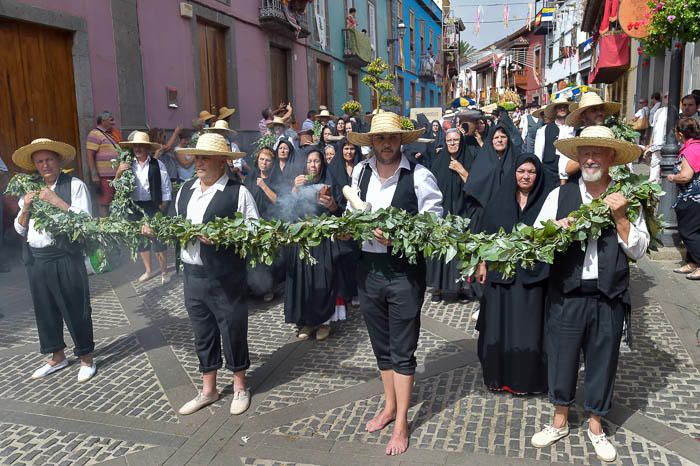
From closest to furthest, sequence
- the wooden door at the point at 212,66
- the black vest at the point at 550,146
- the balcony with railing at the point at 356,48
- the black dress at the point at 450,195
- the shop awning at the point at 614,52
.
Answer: the black dress at the point at 450,195, the black vest at the point at 550,146, the wooden door at the point at 212,66, the shop awning at the point at 614,52, the balcony with railing at the point at 356,48

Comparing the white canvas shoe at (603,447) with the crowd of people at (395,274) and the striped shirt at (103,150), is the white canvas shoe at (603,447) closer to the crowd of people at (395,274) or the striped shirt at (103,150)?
the crowd of people at (395,274)

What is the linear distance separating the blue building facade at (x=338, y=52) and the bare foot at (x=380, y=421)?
16.5 meters

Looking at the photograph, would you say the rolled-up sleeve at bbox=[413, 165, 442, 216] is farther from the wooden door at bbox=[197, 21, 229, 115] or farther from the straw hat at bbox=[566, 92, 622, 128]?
the wooden door at bbox=[197, 21, 229, 115]

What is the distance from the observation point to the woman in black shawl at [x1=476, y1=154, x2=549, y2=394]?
4.01 m

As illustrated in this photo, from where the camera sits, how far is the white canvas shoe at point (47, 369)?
15.6ft

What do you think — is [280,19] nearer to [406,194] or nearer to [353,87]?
[353,87]

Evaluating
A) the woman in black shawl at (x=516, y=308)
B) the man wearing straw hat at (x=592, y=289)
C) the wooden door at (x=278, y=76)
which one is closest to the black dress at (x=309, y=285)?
the woman in black shawl at (x=516, y=308)

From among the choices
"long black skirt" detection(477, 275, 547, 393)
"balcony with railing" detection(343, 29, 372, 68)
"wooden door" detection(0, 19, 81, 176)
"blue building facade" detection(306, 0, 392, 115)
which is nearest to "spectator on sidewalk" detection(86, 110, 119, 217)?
"wooden door" detection(0, 19, 81, 176)

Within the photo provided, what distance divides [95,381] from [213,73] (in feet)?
33.6

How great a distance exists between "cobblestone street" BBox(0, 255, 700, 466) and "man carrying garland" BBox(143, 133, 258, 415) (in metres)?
0.38

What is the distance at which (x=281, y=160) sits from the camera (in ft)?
20.2

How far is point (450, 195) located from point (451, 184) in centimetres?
13

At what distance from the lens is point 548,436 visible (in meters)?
3.52

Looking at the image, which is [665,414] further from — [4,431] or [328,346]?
[4,431]
